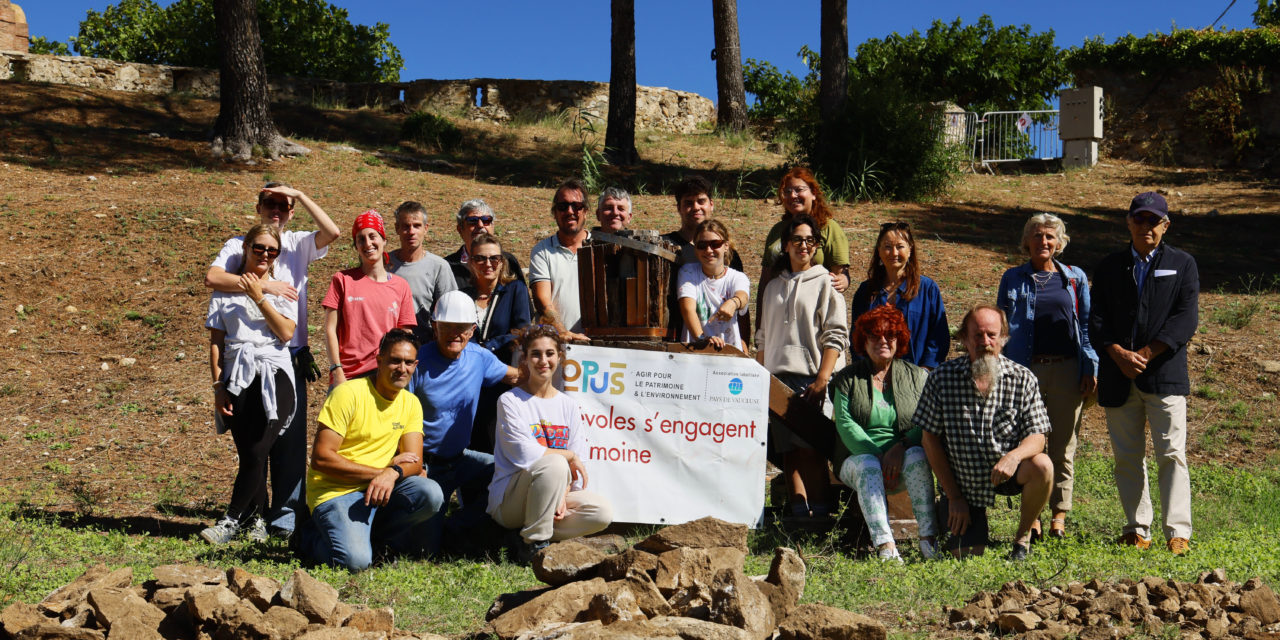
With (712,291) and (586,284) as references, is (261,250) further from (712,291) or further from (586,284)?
(712,291)

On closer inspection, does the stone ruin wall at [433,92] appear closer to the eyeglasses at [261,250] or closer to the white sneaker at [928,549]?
the eyeglasses at [261,250]

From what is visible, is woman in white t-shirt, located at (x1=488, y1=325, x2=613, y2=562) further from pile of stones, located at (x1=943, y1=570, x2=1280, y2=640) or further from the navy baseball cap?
the navy baseball cap

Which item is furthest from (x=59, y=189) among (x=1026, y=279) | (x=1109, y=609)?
(x=1109, y=609)

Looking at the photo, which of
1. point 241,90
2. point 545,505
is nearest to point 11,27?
point 241,90

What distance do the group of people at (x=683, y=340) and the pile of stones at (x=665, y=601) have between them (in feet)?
3.05

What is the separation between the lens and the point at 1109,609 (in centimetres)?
430

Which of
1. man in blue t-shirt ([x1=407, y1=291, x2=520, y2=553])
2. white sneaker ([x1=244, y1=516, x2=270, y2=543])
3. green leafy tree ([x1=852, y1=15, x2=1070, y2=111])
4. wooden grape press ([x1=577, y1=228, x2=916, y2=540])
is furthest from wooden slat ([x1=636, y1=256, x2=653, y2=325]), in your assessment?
green leafy tree ([x1=852, y1=15, x2=1070, y2=111])

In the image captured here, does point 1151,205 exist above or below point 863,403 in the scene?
above

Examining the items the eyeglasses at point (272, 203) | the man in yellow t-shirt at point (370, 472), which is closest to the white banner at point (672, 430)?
the man in yellow t-shirt at point (370, 472)

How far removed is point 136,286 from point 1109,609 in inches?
389

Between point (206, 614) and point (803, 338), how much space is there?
3.45 m

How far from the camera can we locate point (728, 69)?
20891mm

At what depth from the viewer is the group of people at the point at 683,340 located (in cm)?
545

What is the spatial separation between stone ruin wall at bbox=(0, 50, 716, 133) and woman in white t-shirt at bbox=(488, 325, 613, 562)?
15646 mm
